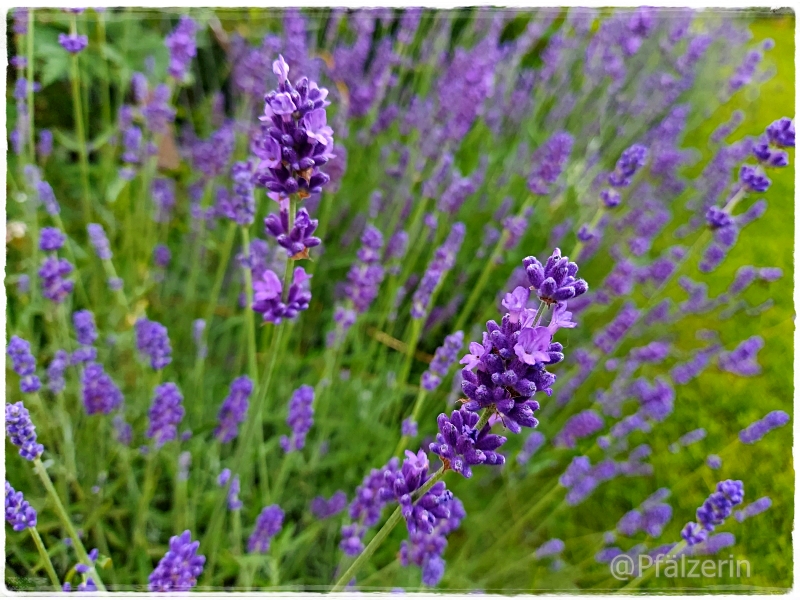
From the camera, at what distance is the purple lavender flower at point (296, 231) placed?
3.77 feet

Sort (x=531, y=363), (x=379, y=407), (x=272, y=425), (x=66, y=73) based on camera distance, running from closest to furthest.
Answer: (x=531, y=363) → (x=379, y=407) → (x=272, y=425) → (x=66, y=73)

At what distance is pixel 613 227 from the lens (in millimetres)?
3256

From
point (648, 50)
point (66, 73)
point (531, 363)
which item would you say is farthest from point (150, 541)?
point (648, 50)

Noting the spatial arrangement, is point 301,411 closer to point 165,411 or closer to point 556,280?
point 165,411

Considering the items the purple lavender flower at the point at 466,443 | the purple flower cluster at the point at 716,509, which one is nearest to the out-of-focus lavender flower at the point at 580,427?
the purple flower cluster at the point at 716,509

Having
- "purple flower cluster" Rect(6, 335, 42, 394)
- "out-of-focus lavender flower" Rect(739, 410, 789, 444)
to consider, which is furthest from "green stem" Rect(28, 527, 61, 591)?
"out-of-focus lavender flower" Rect(739, 410, 789, 444)

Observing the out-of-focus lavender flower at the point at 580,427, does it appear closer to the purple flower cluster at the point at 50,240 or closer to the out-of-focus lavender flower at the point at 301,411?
the out-of-focus lavender flower at the point at 301,411

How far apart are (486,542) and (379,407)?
674mm

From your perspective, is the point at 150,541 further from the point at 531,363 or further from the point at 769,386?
the point at 769,386

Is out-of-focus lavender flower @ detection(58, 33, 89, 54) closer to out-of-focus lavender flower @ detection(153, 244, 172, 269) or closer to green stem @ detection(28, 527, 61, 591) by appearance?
out-of-focus lavender flower @ detection(153, 244, 172, 269)

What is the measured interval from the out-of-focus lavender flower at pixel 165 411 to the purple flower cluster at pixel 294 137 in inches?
30.5

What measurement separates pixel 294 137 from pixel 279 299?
0.33 metres

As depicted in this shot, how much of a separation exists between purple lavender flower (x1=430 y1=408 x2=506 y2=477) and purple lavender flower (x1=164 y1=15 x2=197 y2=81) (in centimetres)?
169

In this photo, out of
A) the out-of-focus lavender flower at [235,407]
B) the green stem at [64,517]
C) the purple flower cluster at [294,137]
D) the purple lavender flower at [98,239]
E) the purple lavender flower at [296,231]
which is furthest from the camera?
the purple lavender flower at [98,239]
